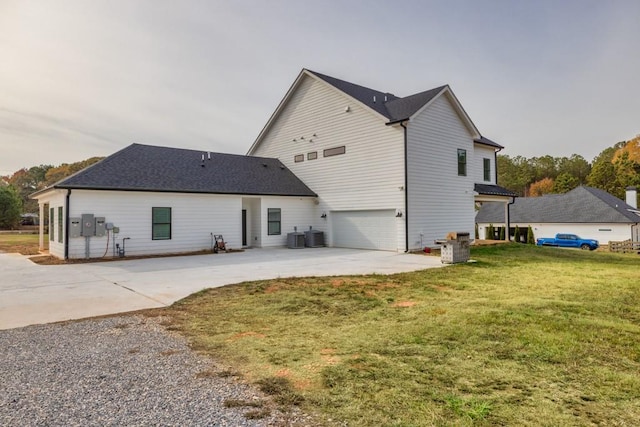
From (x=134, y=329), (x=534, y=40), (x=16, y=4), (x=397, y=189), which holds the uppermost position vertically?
(x=534, y=40)

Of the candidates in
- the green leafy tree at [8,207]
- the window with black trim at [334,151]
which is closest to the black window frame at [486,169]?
the window with black trim at [334,151]

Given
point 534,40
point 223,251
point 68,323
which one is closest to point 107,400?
point 68,323

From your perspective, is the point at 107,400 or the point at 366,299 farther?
the point at 366,299

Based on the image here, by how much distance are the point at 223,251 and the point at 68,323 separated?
10886 millimetres

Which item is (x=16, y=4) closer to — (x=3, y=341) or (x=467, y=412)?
(x=3, y=341)

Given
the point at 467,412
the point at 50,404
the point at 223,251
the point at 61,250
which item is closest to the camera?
the point at 467,412

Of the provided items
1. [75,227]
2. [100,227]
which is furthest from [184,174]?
[75,227]

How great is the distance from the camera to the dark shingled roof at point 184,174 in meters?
14.4

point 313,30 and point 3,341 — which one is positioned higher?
point 313,30

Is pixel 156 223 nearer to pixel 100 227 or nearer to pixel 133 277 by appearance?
pixel 100 227

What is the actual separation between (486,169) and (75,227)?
69.5ft

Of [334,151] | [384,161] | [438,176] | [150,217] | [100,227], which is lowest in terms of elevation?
[100,227]

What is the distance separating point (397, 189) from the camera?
51.6ft

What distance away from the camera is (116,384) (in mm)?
3264
